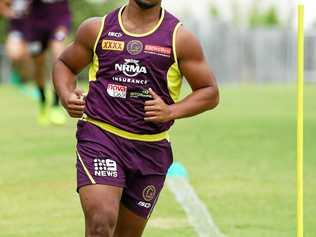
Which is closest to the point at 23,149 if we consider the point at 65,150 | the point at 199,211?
the point at 65,150

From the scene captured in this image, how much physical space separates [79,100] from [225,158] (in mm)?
6489

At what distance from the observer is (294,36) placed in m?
42.0

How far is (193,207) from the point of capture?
33.2 feet

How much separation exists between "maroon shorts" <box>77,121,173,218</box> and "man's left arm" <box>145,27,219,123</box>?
0.26 metres

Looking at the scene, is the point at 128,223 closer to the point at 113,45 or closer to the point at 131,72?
the point at 131,72

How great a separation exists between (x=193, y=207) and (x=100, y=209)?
345cm

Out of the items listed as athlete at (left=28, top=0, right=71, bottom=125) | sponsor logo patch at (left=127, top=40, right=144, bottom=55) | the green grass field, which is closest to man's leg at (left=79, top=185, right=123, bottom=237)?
sponsor logo patch at (left=127, top=40, right=144, bottom=55)

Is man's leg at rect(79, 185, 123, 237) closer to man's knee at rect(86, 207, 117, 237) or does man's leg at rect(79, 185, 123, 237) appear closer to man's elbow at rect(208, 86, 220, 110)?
man's knee at rect(86, 207, 117, 237)

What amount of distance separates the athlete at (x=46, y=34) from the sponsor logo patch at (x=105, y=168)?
994cm

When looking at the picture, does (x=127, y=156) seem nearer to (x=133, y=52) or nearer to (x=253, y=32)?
(x=133, y=52)

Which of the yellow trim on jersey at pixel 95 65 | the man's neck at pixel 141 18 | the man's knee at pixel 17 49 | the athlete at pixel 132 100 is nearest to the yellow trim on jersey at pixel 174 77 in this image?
the athlete at pixel 132 100

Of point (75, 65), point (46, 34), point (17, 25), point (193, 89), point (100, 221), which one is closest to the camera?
point (100, 221)

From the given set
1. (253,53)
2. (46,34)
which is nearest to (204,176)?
(46,34)

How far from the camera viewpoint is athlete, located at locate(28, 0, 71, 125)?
17109mm
